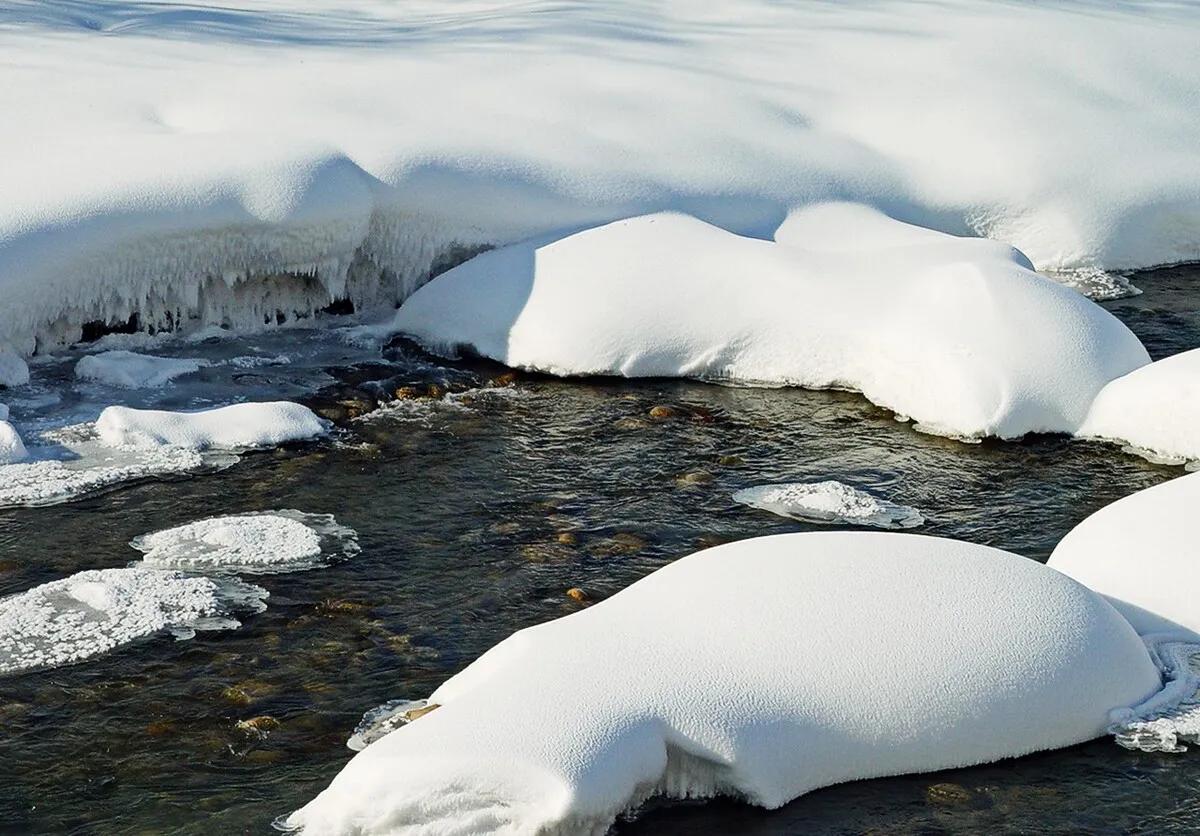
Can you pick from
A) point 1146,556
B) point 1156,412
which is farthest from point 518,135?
point 1146,556

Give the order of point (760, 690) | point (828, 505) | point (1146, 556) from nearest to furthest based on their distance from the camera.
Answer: point (760, 690)
point (1146, 556)
point (828, 505)

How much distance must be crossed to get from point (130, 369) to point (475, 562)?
8.59 feet

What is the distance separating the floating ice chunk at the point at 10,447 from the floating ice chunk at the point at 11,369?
2.54 feet

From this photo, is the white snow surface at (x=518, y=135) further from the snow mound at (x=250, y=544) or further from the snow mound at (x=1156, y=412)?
the snow mound at (x=1156, y=412)

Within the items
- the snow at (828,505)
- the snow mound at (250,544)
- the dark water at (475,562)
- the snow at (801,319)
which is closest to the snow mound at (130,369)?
the dark water at (475,562)

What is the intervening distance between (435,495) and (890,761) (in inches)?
105

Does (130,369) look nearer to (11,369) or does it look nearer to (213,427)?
(11,369)

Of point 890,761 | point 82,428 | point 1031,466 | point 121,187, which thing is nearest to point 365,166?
point 121,187

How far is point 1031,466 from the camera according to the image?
7.13m

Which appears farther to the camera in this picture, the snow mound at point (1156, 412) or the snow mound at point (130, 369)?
the snow mound at point (130, 369)

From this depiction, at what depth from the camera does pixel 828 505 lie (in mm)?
6645

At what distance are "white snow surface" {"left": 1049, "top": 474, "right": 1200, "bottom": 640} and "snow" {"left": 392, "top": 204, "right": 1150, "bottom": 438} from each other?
156cm

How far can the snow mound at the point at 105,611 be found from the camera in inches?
209

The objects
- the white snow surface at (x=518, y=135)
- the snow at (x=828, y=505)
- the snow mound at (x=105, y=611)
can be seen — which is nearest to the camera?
the snow mound at (x=105, y=611)
